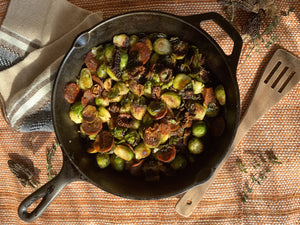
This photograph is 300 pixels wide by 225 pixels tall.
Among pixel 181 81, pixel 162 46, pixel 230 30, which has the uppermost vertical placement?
pixel 230 30

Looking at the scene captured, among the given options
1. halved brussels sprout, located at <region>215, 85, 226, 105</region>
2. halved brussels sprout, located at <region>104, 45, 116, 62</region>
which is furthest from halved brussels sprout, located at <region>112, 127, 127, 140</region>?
halved brussels sprout, located at <region>215, 85, 226, 105</region>

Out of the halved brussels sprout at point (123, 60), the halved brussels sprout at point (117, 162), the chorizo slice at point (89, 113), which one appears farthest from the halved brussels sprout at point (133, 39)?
the halved brussels sprout at point (117, 162)

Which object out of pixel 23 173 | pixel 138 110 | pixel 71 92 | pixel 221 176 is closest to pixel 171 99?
pixel 138 110

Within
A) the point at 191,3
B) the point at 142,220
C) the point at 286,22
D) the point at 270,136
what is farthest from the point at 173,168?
the point at 286,22

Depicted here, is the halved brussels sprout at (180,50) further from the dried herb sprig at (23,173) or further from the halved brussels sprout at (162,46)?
the dried herb sprig at (23,173)

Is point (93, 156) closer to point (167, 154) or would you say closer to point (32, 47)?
point (167, 154)

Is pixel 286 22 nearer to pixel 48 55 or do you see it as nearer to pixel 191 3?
pixel 191 3

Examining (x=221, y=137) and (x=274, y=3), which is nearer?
(x=221, y=137)
